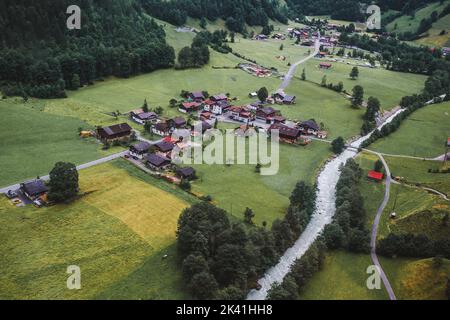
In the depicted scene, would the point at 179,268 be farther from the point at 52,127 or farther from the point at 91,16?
the point at 91,16

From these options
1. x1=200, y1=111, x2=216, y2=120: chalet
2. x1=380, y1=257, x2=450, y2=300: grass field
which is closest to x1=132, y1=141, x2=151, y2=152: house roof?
x1=200, y1=111, x2=216, y2=120: chalet

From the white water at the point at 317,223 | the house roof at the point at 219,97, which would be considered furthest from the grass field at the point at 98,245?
the house roof at the point at 219,97

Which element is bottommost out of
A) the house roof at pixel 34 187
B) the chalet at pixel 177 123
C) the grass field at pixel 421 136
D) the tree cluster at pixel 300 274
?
the tree cluster at pixel 300 274

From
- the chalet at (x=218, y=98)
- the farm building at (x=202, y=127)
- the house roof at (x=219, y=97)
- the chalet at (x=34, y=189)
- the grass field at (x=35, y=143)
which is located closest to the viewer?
the chalet at (x=34, y=189)

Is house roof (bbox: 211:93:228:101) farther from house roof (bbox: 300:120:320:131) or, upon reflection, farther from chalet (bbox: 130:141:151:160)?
chalet (bbox: 130:141:151:160)

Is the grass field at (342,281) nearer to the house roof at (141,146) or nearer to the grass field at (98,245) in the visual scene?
the grass field at (98,245)

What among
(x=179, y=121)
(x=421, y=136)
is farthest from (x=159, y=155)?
(x=421, y=136)

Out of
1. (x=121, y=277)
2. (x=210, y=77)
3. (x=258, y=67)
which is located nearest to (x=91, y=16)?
(x=210, y=77)
